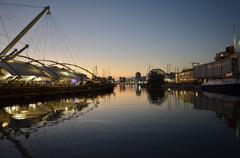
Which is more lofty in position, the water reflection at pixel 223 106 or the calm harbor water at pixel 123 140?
the water reflection at pixel 223 106

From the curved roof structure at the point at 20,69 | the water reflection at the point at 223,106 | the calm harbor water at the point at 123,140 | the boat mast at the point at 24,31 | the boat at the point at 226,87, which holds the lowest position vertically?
the calm harbor water at the point at 123,140

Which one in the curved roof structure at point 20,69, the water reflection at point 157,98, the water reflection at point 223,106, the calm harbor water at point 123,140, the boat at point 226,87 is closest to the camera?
the calm harbor water at point 123,140

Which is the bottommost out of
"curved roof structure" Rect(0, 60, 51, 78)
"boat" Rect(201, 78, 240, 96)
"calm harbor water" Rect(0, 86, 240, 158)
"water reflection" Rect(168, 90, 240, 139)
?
"calm harbor water" Rect(0, 86, 240, 158)

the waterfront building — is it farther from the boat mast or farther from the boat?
the boat mast

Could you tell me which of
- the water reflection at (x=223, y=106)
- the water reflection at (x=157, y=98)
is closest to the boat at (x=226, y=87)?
the water reflection at (x=157, y=98)

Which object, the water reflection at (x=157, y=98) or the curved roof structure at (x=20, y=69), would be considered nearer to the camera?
the water reflection at (x=157, y=98)

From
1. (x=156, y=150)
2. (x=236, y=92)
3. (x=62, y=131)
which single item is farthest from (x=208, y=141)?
(x=236, y=92)

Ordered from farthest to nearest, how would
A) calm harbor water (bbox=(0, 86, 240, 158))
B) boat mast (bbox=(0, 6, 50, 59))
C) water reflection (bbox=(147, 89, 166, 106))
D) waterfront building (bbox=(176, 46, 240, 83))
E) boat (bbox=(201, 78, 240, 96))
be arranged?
waterfront building (bbox=(176, 46, 240, 83))
boat mast (bbox=(0, 6, 50, 59))
boat (bbox=(201, 78, 240, 96))
water reflection (bbox=(147, 89, 166, 106))
calm harbor water (bbox=(0, 86, 240, 158))

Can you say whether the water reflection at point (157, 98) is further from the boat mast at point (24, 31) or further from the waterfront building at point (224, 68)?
the boat mast at point (24, 31)

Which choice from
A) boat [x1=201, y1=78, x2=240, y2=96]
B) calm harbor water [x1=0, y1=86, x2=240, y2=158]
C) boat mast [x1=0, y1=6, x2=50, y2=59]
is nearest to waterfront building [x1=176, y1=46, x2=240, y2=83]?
boat [x1=201, y1=78, x2=240, y2=96]

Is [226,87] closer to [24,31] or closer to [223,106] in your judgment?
[223,106]

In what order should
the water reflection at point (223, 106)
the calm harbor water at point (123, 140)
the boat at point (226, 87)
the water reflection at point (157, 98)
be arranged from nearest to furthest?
the calm harbor water at point (123, 140) < the water reflection at point (223, 106) < the water reflection at point (157, 98) < the boat at point (226, 87)

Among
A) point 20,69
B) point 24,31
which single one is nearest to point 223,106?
point 24,31

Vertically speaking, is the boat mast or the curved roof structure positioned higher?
the boat mast
